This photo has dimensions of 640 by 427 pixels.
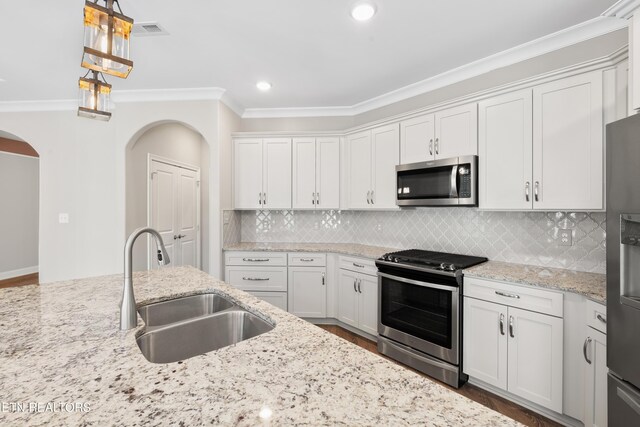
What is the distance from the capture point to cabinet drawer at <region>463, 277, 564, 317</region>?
1.88 meters

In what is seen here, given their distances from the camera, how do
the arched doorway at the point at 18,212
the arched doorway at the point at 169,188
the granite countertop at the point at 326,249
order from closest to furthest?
1. the granite countertop at the point at 326,249
2. the arched doorway at the point at 169,188
3. the arched doorway at the point at 18,212

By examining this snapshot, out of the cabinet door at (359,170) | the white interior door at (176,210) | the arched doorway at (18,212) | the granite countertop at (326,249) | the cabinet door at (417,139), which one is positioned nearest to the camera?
the cabinet door at (417,139)

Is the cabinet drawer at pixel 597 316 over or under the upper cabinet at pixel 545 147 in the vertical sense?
under

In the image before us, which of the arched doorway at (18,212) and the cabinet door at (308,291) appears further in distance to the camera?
the arched doorway at (18,212)

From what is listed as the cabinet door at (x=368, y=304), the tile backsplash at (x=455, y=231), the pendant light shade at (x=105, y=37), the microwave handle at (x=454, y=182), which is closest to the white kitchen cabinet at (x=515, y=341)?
the tile backsplash at (x=455, y=231)

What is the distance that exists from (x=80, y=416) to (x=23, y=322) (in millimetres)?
832

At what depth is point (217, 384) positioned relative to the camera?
2.42 ft

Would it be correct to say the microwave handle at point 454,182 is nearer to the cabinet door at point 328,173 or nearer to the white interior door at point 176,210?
the cabinet door at point 328,173

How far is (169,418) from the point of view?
0.61 metres

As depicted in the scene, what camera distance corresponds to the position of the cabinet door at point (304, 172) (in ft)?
12.3

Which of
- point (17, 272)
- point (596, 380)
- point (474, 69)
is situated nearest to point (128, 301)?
point (596, 380)

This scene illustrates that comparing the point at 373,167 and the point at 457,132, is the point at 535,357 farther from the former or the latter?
the point at 373,167

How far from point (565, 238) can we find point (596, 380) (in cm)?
106

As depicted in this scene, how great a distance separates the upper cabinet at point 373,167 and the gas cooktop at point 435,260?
609 mm
